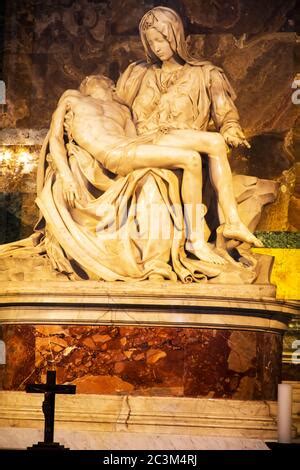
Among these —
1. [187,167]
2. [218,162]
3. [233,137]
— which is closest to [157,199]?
[187,167]

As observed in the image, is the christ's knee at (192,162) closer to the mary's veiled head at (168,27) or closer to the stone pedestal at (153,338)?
the stone pedestal at (153,338)

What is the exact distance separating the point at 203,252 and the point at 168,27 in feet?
6.11

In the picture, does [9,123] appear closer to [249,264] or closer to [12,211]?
[12,211]

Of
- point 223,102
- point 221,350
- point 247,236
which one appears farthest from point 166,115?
point 221,350

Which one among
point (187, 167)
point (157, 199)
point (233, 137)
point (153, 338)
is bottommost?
point (153, 338)

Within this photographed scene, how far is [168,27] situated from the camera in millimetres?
9828

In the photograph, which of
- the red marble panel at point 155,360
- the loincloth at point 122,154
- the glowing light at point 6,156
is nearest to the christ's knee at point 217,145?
the loincloth at point 122,154

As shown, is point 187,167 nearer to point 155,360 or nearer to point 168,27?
point 168,27

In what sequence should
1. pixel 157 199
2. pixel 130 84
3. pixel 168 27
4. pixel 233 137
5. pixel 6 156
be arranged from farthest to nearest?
pixel 6 156, pixel 130 84, pixel 168 27, pixel 233 137, pixel 157 199

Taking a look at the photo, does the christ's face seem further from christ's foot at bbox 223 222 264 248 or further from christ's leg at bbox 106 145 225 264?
christ's foot at bbox 223 222 264 248

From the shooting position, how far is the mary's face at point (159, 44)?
32.4ft

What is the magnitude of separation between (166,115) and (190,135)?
0.46m

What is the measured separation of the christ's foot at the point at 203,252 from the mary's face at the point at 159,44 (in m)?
1.62

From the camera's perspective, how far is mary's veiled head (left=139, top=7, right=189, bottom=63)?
9836 millimetres
